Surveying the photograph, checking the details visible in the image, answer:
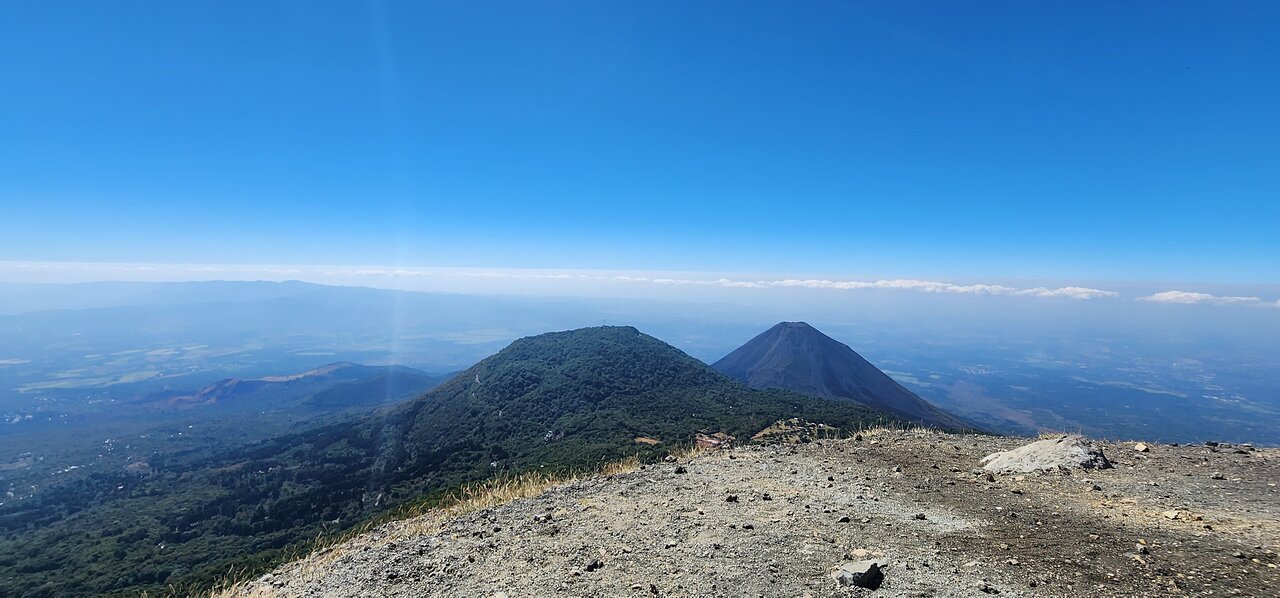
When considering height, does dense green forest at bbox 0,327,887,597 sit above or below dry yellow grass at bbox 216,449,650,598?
below

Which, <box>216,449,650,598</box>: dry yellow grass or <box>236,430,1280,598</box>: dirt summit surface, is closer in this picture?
<box>236,430,1280,598</box>: dirt summit surface

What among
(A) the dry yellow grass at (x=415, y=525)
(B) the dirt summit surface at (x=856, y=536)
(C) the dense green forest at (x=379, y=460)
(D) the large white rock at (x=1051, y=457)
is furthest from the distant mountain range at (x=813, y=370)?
(A) the dry yellow grass at (x=415, y=525)

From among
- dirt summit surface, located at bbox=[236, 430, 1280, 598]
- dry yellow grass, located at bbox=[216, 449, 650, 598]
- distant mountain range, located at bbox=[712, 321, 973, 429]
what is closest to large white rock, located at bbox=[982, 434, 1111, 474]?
dirt summit surface, located at bbox=[236, 430, 1280, 598]

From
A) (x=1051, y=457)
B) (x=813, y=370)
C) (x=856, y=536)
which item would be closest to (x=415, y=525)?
(x=856, y=536)

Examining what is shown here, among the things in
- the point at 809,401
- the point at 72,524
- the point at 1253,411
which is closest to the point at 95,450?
the point at 72,524

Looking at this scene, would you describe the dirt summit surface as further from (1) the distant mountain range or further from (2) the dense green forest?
(1) the distant mountain range

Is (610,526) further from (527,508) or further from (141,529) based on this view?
(141,529)

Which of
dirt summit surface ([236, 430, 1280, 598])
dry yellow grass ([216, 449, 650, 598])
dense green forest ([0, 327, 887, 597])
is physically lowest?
dense green forest ([0, 327, 887, 597])

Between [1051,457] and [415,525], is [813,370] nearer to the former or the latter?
[1051,457]
